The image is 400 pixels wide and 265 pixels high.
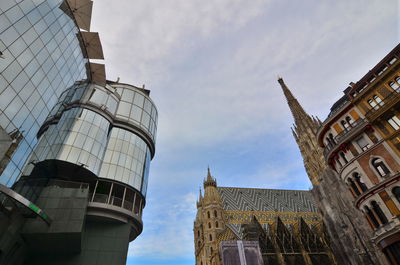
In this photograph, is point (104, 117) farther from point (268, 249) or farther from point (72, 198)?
point (268, 249)

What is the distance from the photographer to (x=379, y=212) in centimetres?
1909

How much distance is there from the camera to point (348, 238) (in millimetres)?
48125

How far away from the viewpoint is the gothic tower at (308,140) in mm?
63344

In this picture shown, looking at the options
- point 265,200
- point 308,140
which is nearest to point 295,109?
point 308,140

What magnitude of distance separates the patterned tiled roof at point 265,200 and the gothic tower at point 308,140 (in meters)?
18.0

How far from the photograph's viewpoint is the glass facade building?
65.9ft

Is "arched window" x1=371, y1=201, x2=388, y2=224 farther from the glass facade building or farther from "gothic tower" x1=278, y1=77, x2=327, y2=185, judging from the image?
"gothic tower" x1=278, y1=77, x2=327, y2=185

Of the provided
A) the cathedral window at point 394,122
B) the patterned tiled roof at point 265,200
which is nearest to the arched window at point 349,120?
the cathedral window at point 394,122

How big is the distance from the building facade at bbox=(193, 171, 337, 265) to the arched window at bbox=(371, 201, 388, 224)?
38.0 meters

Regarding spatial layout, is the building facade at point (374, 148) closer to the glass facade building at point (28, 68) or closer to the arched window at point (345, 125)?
the arched window at point (345, 125)

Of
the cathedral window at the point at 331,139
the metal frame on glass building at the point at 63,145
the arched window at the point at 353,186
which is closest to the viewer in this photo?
the metal frame on glass building at the point at 63,145

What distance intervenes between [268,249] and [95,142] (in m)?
48.3

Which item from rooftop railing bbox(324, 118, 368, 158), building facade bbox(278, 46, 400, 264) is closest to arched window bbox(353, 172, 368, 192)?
building facade bbox(278, 46, 400, 264)

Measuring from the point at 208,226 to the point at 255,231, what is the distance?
12.2m
